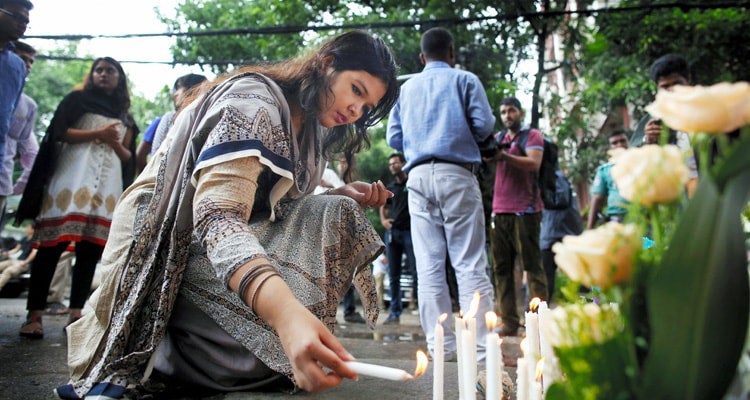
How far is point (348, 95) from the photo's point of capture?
2252 millimetres

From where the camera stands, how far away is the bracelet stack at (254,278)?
4.50ft

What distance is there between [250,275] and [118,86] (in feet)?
11.6

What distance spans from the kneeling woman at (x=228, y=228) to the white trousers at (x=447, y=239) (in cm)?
125

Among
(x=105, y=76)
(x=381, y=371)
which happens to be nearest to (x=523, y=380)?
(x=381, y=371)

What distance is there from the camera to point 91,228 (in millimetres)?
3996

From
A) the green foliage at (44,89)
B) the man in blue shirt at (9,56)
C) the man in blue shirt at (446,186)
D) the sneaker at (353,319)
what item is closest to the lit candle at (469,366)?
the man in blue shirt at (446,186)

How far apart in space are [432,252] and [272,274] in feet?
8.31

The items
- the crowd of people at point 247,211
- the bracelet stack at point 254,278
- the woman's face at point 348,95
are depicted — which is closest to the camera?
the bracelet stack at point 254,278

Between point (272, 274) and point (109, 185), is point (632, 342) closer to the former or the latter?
point (272, 274)

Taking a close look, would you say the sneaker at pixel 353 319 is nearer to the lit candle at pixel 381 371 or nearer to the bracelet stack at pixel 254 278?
the bracelet stack at pixel 254 278

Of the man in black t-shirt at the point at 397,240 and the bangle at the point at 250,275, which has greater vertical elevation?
the bangle at the point at 250,275

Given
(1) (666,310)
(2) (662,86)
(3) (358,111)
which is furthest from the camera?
(2) (662,86)

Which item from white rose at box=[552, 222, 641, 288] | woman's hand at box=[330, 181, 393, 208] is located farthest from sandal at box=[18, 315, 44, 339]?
white rose at box=[552, 222, 641, 288]

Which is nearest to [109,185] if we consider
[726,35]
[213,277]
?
[213,277]
